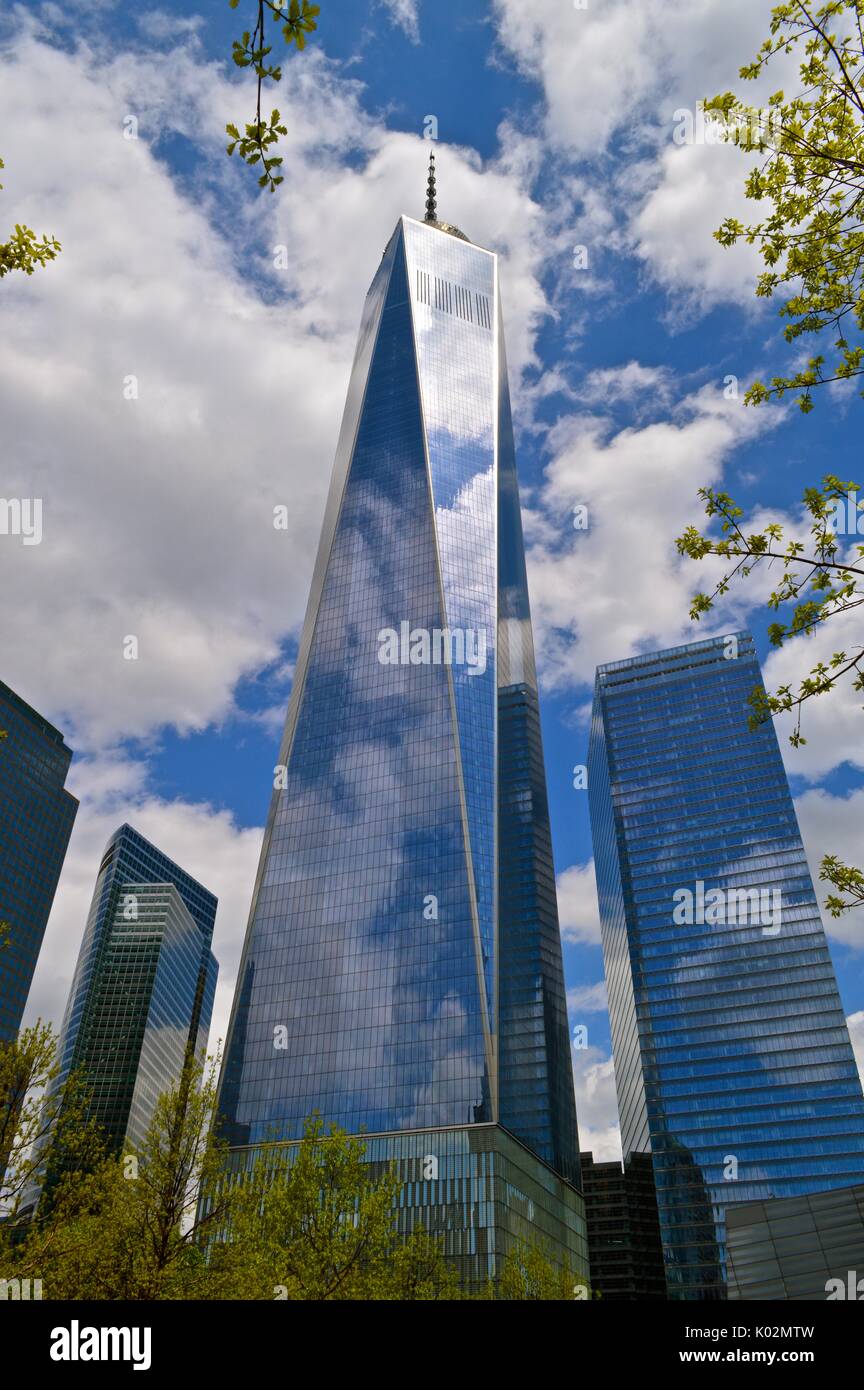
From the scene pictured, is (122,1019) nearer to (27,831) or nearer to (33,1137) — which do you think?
(27,831)

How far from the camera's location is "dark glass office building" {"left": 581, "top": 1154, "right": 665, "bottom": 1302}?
168875mm

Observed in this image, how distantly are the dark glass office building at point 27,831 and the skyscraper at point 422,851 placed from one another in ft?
172

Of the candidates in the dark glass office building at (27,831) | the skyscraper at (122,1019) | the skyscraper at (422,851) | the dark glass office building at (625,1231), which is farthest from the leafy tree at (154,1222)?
the skyscraper at (122,1019)

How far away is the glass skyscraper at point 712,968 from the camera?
Result: 138625 mm

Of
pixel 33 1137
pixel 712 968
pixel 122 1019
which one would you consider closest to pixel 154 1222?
pixel 33 1137

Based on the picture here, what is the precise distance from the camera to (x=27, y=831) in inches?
6368

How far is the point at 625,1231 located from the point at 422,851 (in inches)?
4375

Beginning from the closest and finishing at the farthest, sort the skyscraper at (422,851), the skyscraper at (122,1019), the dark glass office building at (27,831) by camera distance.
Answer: the skyscraper at (422,851), the dark glass office building at (27,831), the skyscraper at (122,1019)

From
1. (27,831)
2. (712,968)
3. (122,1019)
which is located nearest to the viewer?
(712,968)

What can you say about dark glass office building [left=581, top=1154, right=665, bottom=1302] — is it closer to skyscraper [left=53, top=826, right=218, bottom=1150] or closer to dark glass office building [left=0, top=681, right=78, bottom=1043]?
skyscraper [left=53, top=826, right=218, bottom=1150]

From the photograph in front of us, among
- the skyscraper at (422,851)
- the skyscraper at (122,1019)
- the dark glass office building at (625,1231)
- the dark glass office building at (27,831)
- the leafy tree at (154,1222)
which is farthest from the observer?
the skyscraper at (122,1019)

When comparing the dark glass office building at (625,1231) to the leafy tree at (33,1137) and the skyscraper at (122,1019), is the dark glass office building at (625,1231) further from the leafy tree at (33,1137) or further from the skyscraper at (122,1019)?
the leafy tree at (33,1137)

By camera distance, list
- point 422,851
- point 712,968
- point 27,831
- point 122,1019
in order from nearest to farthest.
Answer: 1. point 422,851
2. point 712,968
3. point 27,831
4. point 122,1019

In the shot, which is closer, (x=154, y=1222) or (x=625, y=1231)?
(x=154, y=1222)
